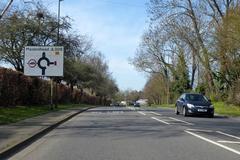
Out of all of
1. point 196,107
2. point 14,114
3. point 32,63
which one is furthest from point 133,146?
point 32,63

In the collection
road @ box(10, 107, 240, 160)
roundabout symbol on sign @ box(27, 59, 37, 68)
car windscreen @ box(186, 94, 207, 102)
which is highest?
roundabout symbol on sign @ box(27, 59, 37, 68)

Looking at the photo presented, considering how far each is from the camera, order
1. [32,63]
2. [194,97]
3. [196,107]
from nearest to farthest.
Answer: [196,107] < [194,97] < [32,63]

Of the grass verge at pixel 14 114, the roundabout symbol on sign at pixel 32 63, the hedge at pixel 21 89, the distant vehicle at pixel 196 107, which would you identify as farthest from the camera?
the roundabout symbol on sign at pixel 32 63

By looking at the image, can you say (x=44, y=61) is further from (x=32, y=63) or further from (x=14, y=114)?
(x=14, y=114)

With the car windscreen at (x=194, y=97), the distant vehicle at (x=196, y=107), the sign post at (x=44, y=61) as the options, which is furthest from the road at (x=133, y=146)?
the sign post at (x=44, y=61)

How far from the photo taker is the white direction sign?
39.1m

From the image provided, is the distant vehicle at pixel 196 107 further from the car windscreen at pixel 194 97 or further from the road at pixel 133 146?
the road at pixel 133 146

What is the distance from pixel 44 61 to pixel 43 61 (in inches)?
3.6

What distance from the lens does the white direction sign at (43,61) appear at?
128 ft

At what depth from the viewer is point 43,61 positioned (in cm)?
3950

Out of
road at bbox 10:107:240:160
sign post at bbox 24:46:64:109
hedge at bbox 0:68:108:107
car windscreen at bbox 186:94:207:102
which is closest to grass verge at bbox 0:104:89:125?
hedge at bbox 0:68:108:107

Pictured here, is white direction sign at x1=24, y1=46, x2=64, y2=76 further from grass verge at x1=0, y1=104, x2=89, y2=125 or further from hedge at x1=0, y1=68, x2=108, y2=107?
grass verge at x1=0, y1=104, x2=89, y2=125

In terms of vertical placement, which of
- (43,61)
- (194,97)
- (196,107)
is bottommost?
(196,107)

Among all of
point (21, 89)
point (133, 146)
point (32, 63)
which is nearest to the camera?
point (133, 146)
